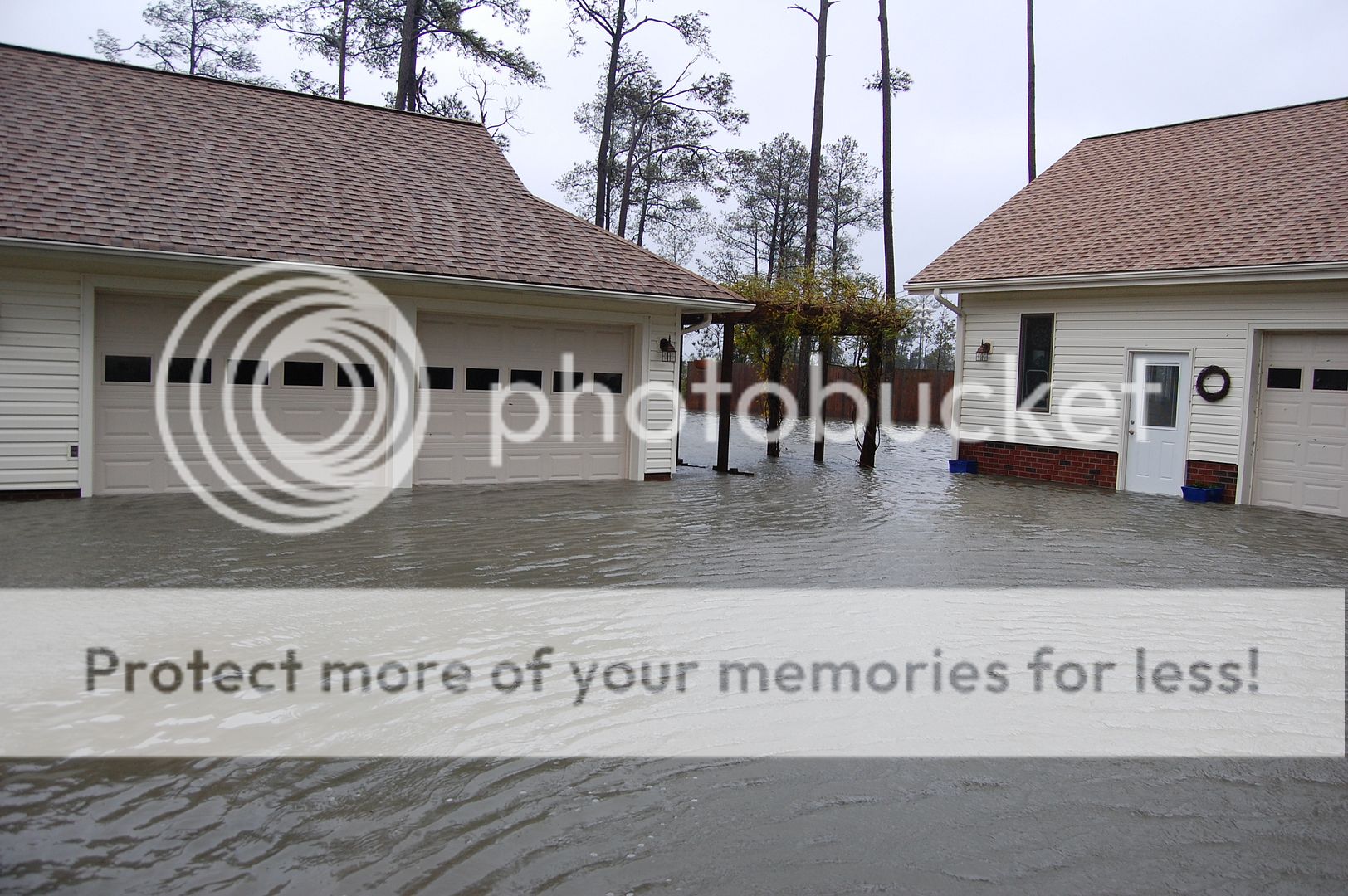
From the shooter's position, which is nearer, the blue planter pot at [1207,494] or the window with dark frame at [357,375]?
the window with dark frame at [357,375]

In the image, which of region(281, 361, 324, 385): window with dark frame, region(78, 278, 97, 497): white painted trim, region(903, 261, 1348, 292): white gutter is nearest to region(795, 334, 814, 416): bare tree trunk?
region(903, 261, 1348, 292): white gutter

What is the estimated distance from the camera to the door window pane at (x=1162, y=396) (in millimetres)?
12953

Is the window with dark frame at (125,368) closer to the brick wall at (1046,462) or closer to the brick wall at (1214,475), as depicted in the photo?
the brick wall at (1046,462)

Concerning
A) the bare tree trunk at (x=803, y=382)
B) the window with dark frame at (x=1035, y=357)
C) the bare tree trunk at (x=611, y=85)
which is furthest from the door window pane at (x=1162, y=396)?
the bare tree trunk at (x=611, y=85)

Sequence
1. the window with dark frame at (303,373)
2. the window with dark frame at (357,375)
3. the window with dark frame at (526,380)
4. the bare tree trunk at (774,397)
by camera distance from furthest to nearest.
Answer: the bare tree trunk at (774,397) → the window with dark frame at (526,380) → the window with dark frame at (357,375) → the window with dark frame at (303,373)

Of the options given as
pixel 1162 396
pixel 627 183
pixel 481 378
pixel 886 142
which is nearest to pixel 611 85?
pixel 627 183

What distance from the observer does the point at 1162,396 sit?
43.0 ft

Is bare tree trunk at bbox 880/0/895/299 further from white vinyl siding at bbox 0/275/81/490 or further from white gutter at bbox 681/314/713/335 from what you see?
white vinyl siding at bbox 0/275/81/490

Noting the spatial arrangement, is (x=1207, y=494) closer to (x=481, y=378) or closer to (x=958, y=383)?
(x=958, y=383)

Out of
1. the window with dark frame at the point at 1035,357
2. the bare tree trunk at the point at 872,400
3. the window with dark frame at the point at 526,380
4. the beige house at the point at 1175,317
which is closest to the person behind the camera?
the beige house at the point at 1175,317

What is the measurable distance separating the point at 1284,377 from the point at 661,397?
7.73 m

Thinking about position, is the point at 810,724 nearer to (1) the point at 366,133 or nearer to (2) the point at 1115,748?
(2) the point at 1115,748

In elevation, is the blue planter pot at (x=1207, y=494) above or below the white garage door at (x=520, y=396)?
below

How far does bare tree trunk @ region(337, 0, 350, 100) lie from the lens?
78.8ft
